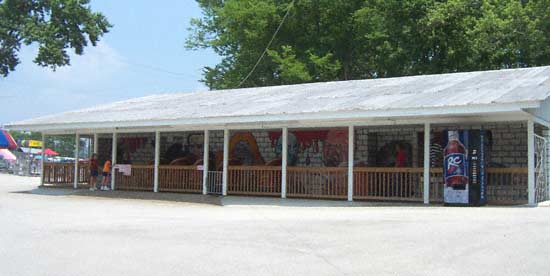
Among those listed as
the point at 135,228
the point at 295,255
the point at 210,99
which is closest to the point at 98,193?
the point at 210,99

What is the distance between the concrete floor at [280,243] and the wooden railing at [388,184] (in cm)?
375

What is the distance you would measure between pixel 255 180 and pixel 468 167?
7.39 m

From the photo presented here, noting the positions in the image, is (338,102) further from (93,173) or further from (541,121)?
(93,173)

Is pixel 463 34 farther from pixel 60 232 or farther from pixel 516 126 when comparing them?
pixel 60 232

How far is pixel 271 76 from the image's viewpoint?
143ft

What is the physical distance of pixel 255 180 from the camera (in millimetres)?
21109

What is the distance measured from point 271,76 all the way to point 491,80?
25536 mm

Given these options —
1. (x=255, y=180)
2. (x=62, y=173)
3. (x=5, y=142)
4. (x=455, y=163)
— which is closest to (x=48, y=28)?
(x=5, y=142)

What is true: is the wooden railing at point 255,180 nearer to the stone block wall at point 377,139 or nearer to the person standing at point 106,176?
the stone block wall at point 377,139

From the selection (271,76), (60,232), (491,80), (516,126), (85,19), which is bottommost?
(60,232)

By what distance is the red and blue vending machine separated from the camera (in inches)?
630

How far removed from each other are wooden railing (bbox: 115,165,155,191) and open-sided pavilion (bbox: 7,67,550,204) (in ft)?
0.17

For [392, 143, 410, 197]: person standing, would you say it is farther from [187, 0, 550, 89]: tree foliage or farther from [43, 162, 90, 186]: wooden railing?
[187, 0, 550, 89]: tree foliage

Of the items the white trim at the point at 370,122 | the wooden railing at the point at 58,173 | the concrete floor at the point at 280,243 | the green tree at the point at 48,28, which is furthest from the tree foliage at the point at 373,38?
the concrete floor at the point at 280,243
